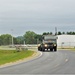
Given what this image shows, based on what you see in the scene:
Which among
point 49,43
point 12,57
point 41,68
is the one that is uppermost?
point 49,43

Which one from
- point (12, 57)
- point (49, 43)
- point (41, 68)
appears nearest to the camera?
point (41, 68)

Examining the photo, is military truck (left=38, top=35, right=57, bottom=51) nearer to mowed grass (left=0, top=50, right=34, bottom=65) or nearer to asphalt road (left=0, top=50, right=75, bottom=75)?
mowed grass (left=0, top=50, right=34, bottom=65)

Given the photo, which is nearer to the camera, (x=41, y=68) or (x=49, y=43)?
(x=41, y=68)

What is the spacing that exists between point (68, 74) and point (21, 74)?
282cm

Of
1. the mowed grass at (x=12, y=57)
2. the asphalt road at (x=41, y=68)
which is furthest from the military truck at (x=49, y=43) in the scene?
the asphalt road at (x=41, y=68)

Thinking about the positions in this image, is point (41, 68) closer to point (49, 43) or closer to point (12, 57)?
point (12, 57)

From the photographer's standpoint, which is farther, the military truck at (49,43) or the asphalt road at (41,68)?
the military truck at (49,43)

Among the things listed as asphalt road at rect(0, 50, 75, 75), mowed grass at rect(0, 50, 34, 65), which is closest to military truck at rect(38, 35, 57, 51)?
mowed grass at rect(0, 50, 34, 65)

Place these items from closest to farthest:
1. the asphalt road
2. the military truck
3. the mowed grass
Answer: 1. the asphalt road
2. the mowed grass
3. the military truck

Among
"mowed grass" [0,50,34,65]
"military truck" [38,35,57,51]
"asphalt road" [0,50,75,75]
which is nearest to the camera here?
"asphalt road" [0,50,75,75]

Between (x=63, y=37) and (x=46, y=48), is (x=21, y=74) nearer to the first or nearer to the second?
(x=46, y=48)

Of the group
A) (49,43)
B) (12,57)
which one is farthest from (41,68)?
(49,43)

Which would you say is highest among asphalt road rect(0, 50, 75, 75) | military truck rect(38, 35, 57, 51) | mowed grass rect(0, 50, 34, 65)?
military truck rect(38, 35, 57, 51)

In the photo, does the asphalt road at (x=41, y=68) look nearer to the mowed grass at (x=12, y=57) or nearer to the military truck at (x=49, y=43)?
the mowed grass at (x=12, y=57)
